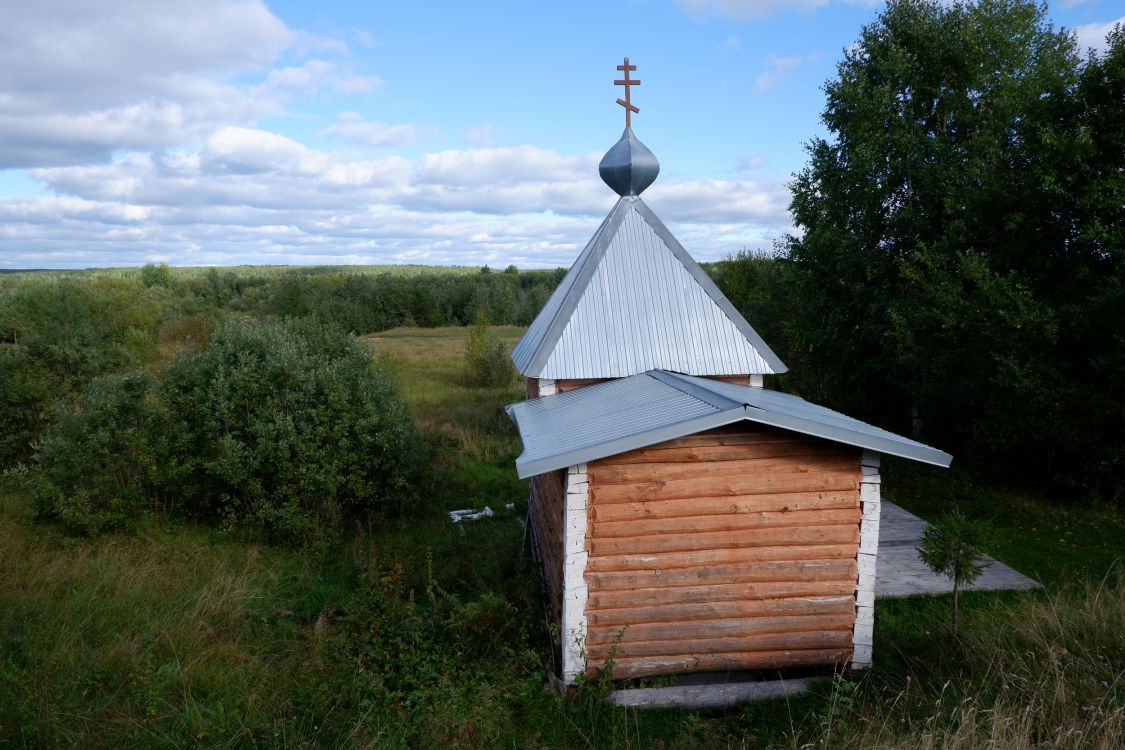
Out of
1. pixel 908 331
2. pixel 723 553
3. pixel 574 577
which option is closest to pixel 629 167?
pixel 723 553

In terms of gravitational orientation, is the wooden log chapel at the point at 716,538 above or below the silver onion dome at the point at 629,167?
below

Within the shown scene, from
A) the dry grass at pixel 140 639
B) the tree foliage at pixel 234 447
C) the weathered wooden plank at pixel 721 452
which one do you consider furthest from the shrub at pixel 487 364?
the weathered wooden plank at pixel 721 452

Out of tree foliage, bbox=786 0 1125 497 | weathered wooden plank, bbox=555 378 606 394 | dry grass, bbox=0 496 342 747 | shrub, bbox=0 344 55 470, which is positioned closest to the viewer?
dry grass, bbox=0 496 342 747

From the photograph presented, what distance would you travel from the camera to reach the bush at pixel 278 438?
10.3 meters

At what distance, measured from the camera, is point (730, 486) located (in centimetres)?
591

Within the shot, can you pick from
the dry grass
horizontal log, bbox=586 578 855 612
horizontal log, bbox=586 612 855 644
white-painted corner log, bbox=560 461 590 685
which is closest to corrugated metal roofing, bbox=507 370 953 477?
white-painted corner log, bbox=560 461 590 685

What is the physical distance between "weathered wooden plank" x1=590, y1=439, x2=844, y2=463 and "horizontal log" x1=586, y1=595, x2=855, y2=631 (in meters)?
1.31

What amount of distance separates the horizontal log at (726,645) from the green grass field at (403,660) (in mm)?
377

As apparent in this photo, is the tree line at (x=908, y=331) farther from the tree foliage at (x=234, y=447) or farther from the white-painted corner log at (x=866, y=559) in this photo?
the white-painted corner log at (x=866, y=559)

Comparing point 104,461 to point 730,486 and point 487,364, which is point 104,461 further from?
point 487,364

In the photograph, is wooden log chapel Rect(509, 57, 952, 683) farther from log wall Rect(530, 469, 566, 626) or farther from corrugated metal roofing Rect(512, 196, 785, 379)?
corrugated metal roofing Rect(512, 196, 785, 379)

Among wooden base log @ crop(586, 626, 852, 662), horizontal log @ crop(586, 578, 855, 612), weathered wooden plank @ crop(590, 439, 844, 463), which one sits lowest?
wooden base log @ crop(586, 626, 852, 662)

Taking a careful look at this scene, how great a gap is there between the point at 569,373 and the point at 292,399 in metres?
5.32

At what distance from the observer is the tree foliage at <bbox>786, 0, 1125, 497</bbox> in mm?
10836
